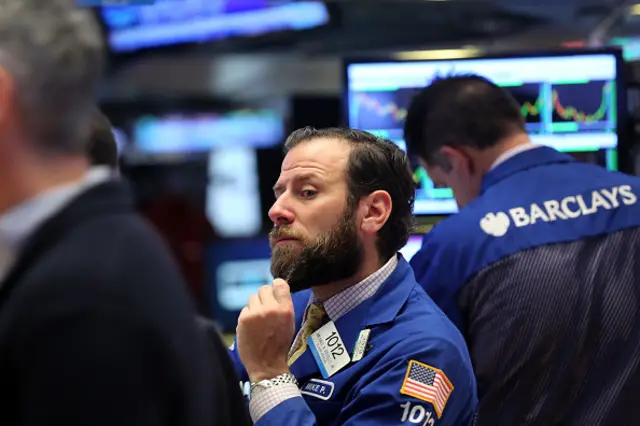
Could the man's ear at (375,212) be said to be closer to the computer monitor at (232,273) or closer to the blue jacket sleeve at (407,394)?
the blue jacket sleeve at (407,394)

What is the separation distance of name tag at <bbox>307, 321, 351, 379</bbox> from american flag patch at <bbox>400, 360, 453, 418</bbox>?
0.15 meters

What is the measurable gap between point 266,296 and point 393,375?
277 mm

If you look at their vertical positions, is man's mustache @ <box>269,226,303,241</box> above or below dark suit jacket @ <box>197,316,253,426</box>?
below

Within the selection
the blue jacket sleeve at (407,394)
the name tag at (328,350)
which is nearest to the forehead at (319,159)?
the name tag at (328,350)

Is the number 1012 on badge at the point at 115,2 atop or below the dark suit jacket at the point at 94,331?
below

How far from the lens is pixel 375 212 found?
7.40ft

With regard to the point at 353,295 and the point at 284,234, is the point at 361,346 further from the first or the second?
the point at 284,234

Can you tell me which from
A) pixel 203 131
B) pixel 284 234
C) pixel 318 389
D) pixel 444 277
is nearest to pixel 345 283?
pixel 284 234

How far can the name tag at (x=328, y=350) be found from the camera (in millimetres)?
2041

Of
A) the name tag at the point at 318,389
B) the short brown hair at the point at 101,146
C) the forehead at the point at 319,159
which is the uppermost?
the short brown hair at the point at 101,146

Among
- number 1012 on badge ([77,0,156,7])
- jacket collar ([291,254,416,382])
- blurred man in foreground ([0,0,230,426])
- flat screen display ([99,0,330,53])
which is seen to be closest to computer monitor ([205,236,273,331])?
flat screen display ([99,0,330,53])

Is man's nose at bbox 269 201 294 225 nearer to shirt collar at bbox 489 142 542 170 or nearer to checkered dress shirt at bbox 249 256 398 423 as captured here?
checkered dress shirt at bbox 249 256 398 423

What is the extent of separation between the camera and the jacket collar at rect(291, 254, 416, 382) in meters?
2.09

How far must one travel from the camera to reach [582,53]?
3.20m
